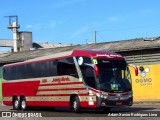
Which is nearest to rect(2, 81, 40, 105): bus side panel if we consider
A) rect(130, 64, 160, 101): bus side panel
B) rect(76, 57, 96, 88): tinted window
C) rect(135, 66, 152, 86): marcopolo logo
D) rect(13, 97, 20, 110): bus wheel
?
rect(13, 97, 20, 110): bus wheel

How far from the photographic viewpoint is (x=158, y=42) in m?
35.7

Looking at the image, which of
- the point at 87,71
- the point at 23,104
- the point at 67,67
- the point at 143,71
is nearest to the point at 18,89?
the point at 23,104

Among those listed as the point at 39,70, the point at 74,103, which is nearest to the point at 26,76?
the point at 39,70

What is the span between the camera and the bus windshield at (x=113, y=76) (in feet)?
67.9

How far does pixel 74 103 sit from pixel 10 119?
4.48 metres

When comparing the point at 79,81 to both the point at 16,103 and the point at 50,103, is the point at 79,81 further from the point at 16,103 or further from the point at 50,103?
the point at 16,103

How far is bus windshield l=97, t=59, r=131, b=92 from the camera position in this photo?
20688mm

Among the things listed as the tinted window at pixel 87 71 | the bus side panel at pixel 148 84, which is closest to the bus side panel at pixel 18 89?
the tinted window at pixel 87 71

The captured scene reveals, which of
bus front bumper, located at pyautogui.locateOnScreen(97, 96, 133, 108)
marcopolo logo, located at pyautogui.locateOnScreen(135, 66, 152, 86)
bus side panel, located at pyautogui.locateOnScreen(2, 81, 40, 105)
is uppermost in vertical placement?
marcopolo logo, located at pyautogui.locateOnScreen(135, 66, 152, 86)

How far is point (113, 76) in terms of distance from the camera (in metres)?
21.0

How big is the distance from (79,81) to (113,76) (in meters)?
1.89

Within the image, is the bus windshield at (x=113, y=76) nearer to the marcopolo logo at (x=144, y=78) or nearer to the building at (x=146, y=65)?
the building at (x=146, y=65)

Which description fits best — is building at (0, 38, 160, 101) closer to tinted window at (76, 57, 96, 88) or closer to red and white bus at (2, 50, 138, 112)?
red and white bus at (2, 50, 138, 112)

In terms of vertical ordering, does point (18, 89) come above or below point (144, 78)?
below
